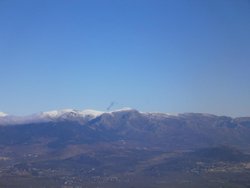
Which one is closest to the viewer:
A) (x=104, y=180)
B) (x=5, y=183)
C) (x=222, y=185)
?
(x=222, y=185)

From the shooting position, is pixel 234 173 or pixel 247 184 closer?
pixel 247 184

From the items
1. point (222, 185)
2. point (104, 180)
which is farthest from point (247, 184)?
point (104, 180)

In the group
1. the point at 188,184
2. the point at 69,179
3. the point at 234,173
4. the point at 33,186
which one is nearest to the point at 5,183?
the point at 33,186

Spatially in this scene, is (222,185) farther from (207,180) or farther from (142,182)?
(142,182)

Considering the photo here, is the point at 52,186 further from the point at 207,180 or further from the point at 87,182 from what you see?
the point at 207,180

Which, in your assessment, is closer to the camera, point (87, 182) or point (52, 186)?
point (52, 186)

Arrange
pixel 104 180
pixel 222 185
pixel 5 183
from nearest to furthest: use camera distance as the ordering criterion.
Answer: pixel 222 185, pixel 5 183, pixel 104 180

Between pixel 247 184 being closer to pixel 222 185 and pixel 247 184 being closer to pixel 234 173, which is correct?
pixel 222 185

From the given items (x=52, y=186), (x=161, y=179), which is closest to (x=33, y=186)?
(x=52, y=186)
